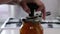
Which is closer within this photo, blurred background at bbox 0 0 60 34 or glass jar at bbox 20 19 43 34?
glass jar at bbox 20 19 43 34

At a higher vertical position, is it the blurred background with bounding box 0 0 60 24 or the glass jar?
the blurred background with bounding box 0 0 60 24

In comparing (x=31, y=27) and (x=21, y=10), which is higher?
(x=21, y=10)

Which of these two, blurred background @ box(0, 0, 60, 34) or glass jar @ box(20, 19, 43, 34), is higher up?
blurred background @ box(0, 0, 60, 34)

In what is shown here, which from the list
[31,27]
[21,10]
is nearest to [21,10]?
[21,10]

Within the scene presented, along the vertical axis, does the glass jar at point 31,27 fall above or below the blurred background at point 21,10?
below

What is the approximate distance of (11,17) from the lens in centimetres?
162

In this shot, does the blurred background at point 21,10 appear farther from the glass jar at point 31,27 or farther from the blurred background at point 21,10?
the glass jar at point 31,27

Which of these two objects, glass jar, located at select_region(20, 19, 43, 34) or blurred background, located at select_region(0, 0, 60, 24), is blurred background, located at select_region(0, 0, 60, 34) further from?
glass jar, located at select_region(20, 19, 43, 34)

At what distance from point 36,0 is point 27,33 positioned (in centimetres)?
16

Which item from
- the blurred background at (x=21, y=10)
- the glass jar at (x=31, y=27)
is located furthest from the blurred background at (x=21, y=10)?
the glass jar at (x=31, y=27)

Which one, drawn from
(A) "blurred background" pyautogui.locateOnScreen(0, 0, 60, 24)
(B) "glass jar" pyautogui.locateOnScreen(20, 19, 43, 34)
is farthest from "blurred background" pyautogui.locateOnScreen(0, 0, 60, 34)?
(B) "glass jar" pyautogui.locateOnScreen(20, 19, 43, 34)

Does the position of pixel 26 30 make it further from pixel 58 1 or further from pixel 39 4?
pixel 58 1

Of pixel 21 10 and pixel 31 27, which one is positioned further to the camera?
pixel 21 10

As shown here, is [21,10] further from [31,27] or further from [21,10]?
[31,27]
